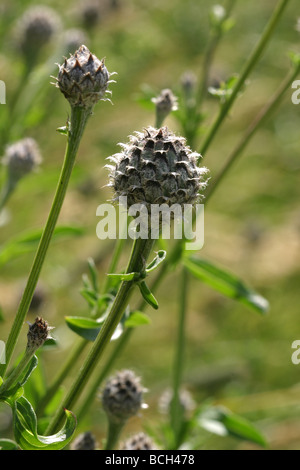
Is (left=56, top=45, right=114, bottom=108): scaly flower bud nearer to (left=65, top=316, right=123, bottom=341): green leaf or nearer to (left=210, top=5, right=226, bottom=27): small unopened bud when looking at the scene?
(left=65, top=316, right=123, bottom=341): green leaf

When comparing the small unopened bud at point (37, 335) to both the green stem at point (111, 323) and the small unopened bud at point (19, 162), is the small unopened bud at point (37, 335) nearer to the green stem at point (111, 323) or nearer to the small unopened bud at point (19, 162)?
the green stem at point (111, 323)

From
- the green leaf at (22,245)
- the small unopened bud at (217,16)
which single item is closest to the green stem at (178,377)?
the green leaf at (22,245)

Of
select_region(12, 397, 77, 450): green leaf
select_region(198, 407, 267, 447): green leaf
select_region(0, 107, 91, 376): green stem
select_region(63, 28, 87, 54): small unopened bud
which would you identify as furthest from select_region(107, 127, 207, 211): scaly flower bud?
select_region(63, 28, 87, 54): small unopened bud

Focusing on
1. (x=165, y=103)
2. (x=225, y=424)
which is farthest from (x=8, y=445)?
(x=225, y=424)

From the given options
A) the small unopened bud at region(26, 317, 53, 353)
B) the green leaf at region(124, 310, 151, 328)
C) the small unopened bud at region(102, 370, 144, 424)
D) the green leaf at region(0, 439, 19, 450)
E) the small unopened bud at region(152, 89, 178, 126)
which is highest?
the small unopened bud at region(152, 89, 178, 126)

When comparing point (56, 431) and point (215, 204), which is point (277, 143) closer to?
point (215, 204)

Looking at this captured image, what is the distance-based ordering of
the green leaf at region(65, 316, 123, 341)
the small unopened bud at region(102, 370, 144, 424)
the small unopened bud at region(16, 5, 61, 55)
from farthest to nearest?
the small unopened bud at region(16, 5, 61, 55) < the small unopened bud at region(102, 370, 144, 424) < the green leaf at region(65, 316, 123, 341)

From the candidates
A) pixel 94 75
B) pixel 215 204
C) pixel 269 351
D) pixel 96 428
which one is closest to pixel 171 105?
pixel 94 75
